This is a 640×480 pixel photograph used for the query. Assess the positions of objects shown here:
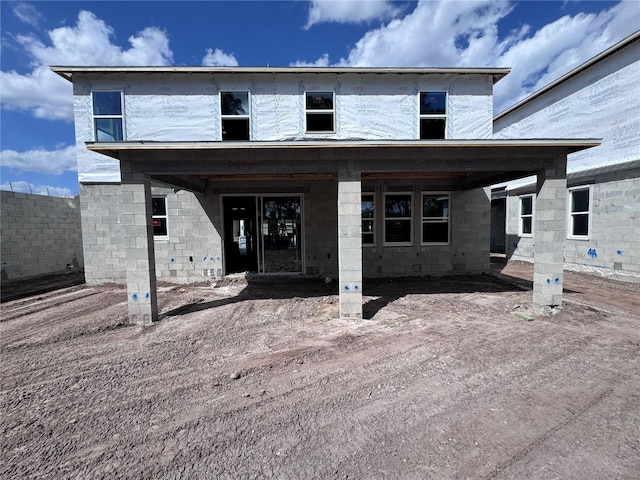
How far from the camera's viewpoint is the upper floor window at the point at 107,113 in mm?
8789

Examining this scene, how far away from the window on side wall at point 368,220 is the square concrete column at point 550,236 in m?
4.74

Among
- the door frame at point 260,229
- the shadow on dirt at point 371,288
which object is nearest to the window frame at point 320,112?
the door frame at point 260,229

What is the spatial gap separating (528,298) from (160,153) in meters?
8.92

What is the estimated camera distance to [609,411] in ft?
9.63

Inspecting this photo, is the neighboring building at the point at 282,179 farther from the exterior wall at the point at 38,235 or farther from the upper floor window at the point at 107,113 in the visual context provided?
the exterior wall at the point at 38,235

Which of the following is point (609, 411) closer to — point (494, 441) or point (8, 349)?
point (494, 441)

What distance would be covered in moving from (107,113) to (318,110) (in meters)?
6.47

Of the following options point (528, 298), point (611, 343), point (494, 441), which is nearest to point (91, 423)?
point (494, 441)

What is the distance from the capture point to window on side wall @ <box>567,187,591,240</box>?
32.7ft

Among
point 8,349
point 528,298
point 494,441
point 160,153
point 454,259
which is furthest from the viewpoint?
point 454,259

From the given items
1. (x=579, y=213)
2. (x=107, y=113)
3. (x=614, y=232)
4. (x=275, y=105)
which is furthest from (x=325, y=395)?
(x=579, y=213)

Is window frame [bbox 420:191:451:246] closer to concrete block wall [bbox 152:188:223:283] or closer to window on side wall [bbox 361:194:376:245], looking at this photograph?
window on side wall [bbox 361:194:376:245]

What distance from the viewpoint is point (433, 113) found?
30.2ft

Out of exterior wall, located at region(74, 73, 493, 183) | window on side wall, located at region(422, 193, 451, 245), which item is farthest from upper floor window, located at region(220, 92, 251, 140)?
window on side wall, located at region(422, 193, 451, 245)
